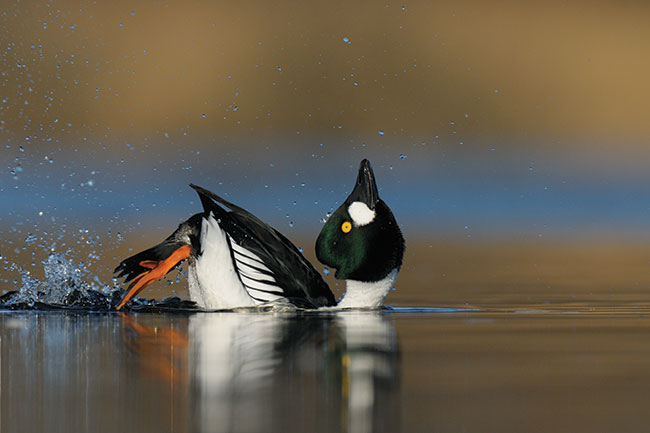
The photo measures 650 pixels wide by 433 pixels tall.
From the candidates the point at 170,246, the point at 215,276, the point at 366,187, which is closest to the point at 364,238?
the point at 366,187

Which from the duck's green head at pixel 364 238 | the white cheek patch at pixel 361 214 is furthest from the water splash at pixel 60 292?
the white cheek patch at pixel 361 214

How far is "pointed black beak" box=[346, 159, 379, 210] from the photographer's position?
6.79 metres

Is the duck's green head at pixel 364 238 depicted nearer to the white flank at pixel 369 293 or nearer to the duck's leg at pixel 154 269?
the white flank at pixel 369 293

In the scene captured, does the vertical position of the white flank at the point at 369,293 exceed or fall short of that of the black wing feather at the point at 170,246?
it falls short

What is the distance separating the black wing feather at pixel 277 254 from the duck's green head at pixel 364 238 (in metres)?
0.17

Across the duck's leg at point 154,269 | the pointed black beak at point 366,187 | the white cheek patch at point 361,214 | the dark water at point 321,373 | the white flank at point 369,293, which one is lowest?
the dark water at point 321,373

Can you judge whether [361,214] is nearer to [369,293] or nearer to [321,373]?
[369,293]

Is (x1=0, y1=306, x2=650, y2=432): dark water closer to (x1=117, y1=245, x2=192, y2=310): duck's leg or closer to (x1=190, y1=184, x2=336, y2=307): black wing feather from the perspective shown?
(x1=190, y1=184, x2=336, y2=307): black wing feather

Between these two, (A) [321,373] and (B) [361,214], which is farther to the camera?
(B) [361,214]

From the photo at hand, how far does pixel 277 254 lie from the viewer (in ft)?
22.4

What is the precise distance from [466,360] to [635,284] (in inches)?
162

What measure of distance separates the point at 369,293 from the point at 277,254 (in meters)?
0.60

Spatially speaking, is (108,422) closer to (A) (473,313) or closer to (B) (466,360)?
(B) (466,360)

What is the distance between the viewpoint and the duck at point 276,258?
21.9 ft
